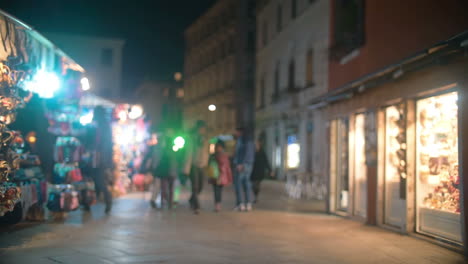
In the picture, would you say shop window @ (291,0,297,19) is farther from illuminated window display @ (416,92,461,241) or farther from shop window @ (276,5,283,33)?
illuminated window display @ (416,92,461,241)

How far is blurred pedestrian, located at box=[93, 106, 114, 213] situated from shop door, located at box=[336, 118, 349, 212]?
5.16 m

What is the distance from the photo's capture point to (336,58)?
1296 centimetres

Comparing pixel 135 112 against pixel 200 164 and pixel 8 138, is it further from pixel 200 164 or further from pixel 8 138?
pixel 8 138

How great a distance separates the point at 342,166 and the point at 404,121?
327 centimetres

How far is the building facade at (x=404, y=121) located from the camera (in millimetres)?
7457

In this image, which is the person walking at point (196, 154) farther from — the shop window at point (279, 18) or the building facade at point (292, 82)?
the shop window at point (279, 18)

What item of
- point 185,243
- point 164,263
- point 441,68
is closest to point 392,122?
point 441,68

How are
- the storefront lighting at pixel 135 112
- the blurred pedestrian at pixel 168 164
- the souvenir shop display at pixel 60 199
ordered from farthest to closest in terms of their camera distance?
the storefront lighting at pixel 135 112 → the blurred pedestrian at pixel 168 164 → the souvenir shop display at pixel 60 199

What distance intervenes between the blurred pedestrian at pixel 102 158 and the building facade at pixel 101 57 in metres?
44.4

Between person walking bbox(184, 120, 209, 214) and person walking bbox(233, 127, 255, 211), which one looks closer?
person walking bbox(184, 120, 209, 214)

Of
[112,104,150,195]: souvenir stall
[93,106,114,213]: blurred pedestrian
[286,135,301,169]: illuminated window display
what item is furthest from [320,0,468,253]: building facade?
[286,135,301,169]: illuminated window display

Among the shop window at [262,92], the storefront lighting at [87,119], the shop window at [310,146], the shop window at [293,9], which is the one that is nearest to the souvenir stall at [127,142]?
the storefront lighting at [87,119]

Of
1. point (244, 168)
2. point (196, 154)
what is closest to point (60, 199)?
point (196, 154)

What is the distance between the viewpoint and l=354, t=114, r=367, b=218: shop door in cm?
1087
